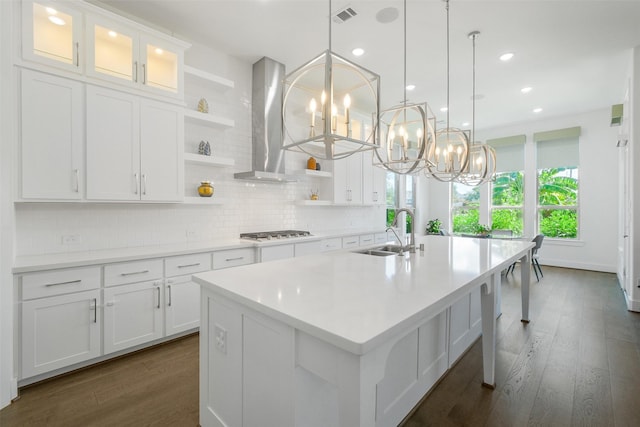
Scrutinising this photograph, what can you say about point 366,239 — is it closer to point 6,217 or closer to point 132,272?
point 132,272

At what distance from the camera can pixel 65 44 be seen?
251cm

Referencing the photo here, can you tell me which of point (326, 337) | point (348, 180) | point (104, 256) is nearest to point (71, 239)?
point (104, 256)

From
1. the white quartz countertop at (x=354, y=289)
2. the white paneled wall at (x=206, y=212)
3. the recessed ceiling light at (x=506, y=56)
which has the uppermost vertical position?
the recessed ceiling light at (x=506, y=56)

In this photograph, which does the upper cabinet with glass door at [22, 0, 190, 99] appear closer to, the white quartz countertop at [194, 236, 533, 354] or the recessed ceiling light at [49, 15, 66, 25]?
the recessed ceiling light at [49, 15, 66, 25]

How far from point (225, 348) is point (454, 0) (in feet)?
11.4

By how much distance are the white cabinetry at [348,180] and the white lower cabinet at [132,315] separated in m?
3.02

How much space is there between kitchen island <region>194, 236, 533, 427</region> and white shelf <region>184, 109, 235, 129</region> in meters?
2.12

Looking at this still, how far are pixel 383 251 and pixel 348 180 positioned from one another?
250 centimetres

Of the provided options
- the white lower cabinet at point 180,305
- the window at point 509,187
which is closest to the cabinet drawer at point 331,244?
the white lower cabinet at point 180,305

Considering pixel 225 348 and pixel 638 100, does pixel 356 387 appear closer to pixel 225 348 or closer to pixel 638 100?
pixel 225 348

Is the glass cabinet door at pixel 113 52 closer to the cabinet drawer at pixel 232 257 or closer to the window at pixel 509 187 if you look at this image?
the cabinet drawer at pixel 232 257

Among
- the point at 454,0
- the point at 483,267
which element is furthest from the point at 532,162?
the point at 483,267

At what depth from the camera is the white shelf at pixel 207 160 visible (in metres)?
3.24

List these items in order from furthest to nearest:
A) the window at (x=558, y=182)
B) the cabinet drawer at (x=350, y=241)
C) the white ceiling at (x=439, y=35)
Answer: the window at (x=558, y=182) → the cabinet drawer at (x=350, y=241) → the white ceiling at (x=439, y=35)
